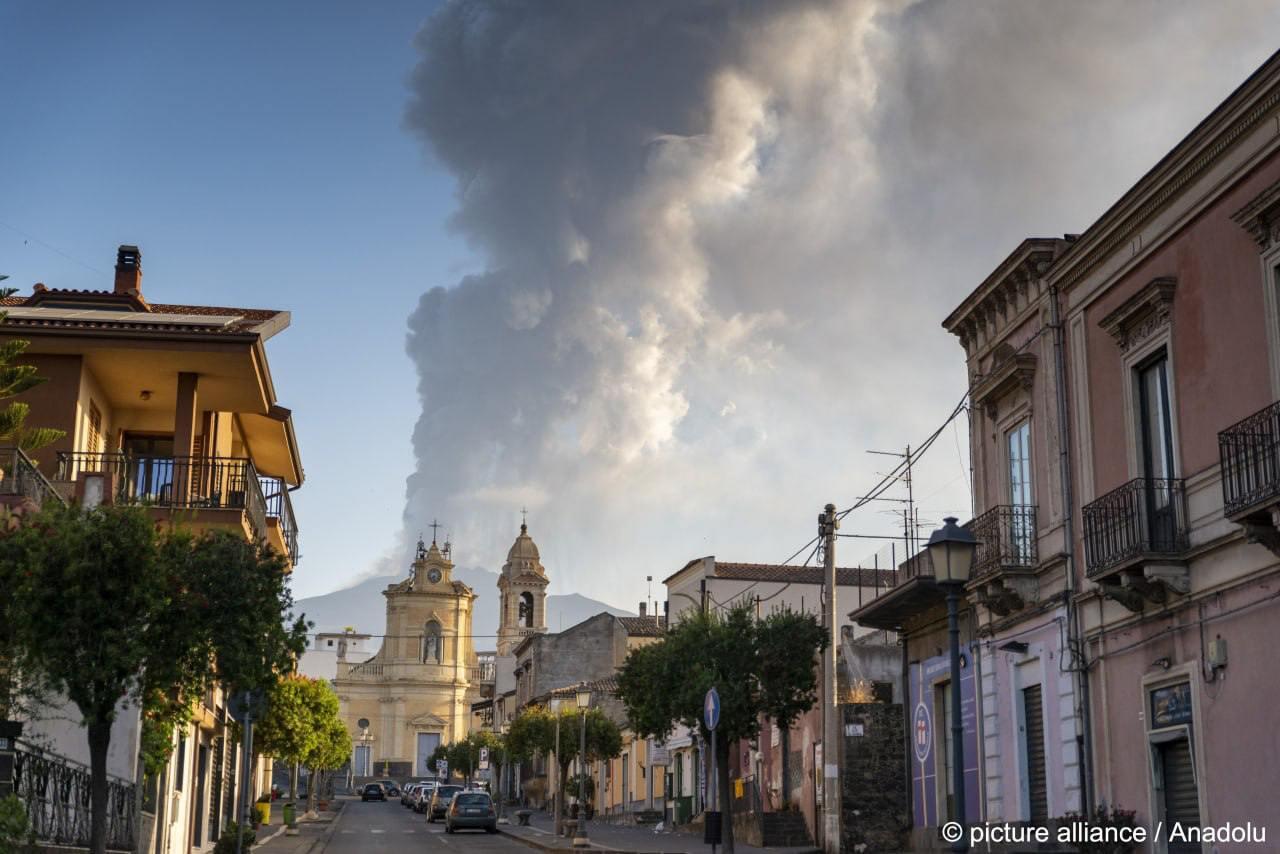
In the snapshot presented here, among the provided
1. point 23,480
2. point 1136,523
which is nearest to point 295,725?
point 23,480

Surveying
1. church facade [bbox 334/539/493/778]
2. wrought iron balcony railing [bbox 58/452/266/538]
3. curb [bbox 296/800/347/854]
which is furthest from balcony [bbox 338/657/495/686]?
wrought iron balcony railing [bbox 58/452/266/538]

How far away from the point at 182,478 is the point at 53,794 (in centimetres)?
906

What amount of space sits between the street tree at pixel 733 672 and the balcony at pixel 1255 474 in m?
15.5

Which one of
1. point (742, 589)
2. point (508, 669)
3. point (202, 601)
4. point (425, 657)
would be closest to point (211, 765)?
point (202, 601)

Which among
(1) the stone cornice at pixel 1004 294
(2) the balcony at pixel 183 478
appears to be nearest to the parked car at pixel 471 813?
(2) the balcony at pixel 183 478

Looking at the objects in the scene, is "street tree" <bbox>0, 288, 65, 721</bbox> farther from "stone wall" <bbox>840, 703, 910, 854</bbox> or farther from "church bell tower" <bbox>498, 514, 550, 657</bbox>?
"church bell tower" <bbox>498, 514, 550, 657</bbox>

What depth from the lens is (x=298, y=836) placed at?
40531 millimetres

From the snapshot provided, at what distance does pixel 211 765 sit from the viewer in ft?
106

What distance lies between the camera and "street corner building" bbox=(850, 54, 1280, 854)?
50.7 feet

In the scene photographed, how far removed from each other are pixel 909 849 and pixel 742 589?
3150cm

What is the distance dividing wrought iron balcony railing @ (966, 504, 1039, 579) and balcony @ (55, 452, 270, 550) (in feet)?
38.7

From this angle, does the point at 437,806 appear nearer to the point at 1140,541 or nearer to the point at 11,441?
the point at 11,441

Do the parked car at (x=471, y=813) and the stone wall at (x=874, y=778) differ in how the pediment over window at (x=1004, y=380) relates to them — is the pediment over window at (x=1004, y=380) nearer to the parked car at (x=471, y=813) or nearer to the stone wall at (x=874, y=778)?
the stone wall at (x=874, y=778)

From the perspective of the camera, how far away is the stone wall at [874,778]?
29.4 metres
